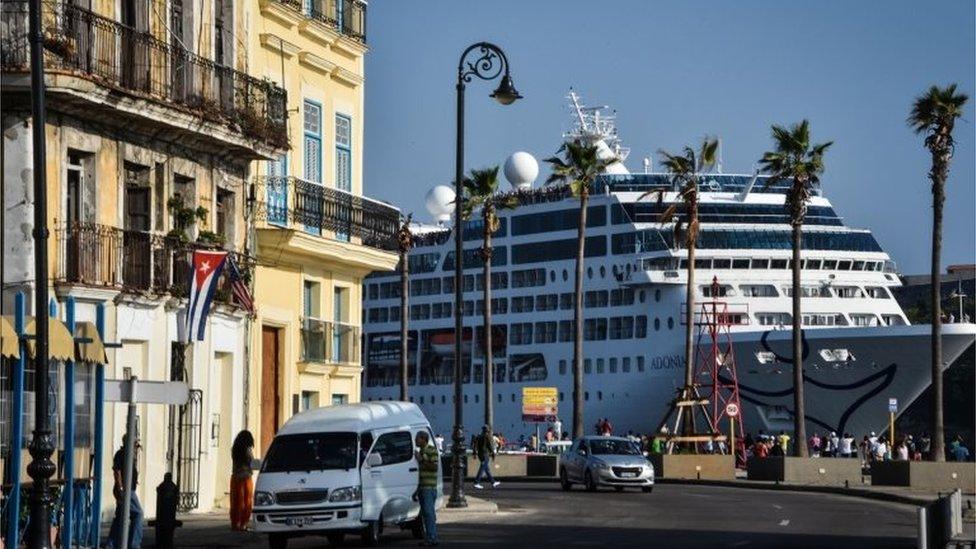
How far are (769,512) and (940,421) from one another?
19516 mm

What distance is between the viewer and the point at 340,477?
1104 inches

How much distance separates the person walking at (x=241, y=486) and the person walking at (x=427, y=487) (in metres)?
2.84

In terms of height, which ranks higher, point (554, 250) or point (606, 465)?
point (554, 250)

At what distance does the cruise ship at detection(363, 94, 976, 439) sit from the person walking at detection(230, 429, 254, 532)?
2685 inches

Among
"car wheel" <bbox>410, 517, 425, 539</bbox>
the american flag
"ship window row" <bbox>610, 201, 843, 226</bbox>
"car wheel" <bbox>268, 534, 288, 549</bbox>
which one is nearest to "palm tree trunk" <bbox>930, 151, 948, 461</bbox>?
the american flag

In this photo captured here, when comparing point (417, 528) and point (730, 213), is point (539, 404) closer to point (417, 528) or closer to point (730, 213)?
point (730, 213)

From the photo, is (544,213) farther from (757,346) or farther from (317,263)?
(317,263)

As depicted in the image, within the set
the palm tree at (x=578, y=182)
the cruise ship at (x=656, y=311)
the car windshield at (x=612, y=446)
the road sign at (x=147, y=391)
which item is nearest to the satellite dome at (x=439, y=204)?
the cruise ship at (x=656, y=311)

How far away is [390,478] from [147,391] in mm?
8725

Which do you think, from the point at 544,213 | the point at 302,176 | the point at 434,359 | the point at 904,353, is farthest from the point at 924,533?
the point at 434,359

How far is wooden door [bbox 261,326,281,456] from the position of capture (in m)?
39.3

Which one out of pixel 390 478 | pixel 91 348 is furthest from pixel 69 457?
pixel 390 478

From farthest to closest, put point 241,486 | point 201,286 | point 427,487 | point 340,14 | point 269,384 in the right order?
point 340,14 → point 269,384 → point 241,486 → point 201,286 → point 427,487

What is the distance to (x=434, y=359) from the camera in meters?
121
